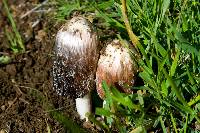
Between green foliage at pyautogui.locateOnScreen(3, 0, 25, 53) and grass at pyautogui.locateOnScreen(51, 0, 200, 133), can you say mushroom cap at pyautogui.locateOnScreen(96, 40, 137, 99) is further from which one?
green foliage at pyautogui.locateOnScreen(3, 0, 25, 53)

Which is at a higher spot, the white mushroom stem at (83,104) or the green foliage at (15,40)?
the green foliage at (15,40)

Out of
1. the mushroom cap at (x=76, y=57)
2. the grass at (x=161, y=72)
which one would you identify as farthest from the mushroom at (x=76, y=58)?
the grass at (x=161, y=72)

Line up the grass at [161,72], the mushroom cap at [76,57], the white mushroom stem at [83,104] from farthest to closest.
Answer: the white mushroom stem at [83,104] < the mushroom cap at [76,57] < the grass at [161,72]

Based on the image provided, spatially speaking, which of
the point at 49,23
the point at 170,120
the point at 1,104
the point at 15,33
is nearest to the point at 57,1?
the point at 49,23

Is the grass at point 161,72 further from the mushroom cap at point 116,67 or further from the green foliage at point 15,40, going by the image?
the green foliage at point 15,40

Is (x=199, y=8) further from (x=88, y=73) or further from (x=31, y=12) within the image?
(x=31, y=12)

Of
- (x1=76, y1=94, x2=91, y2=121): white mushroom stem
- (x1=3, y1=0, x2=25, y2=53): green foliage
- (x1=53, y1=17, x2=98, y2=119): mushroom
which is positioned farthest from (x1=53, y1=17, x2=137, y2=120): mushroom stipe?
(x1=3, y1=0, x2=25, y2=53): green foliage
